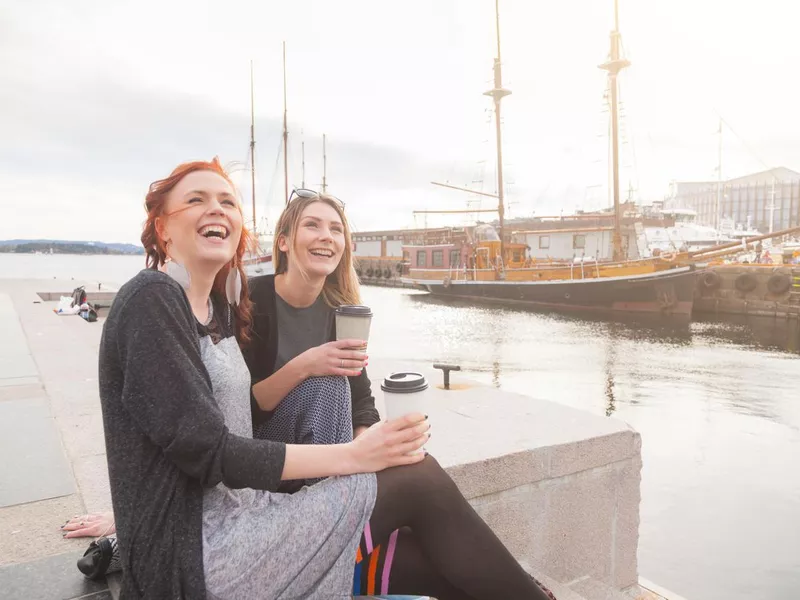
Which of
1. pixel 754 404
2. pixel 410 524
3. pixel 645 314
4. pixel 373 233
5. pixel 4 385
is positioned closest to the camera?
pixel 410 524

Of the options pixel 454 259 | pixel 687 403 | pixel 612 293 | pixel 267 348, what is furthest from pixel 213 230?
pixel 454 259

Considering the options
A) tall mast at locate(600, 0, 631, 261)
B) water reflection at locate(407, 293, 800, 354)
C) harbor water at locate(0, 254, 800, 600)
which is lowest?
harbor water at locate(0, 254, 800, 600)

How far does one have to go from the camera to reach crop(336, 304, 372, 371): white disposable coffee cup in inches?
61.8

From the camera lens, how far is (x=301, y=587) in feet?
4.22

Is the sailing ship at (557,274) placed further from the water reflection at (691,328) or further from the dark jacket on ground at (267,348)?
the dark jacket on ground at (267,348)

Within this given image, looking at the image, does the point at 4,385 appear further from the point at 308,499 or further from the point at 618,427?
the point at 618,427

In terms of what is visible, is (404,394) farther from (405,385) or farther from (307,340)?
(307,340)

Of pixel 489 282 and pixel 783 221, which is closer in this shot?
pixel 489 282

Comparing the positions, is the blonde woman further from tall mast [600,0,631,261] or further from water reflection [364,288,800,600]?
tall mast [600,0,631,261]

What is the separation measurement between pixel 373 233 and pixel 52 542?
66.4m

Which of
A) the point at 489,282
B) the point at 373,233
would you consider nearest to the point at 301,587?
the point at 489,282

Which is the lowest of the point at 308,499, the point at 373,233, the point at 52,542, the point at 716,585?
the point at 716,585

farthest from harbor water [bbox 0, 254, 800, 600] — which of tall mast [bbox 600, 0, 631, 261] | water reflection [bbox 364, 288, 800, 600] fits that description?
tall mast [bbox 600, 0, 631, 261]

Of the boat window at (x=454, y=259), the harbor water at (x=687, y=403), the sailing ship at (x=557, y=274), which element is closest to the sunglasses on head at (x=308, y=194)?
the harbor water at (x=687, y=403)
